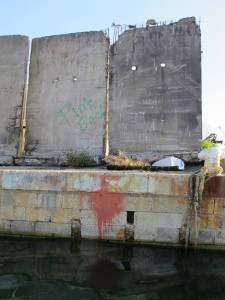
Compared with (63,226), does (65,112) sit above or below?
above

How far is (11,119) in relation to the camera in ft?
29.8

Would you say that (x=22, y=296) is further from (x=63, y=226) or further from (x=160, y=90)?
A: (x=160, y=90)

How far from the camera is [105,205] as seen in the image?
4.66m

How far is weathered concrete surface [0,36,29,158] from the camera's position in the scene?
9047 mm

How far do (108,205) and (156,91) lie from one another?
4731 millimetres

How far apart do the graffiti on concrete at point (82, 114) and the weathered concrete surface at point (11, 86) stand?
1624 millimetres

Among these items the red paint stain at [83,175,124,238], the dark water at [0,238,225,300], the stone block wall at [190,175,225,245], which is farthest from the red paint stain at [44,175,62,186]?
the stone block wall at [190,175,225,245]

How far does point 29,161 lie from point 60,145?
1.13 meters

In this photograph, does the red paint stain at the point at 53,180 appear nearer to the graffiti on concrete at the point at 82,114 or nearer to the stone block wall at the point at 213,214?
the stone block wall at the point at 213,214

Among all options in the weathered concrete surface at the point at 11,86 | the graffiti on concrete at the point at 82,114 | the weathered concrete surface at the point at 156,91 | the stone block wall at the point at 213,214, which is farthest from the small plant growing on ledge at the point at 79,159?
the stone block wall at the point at 213,214

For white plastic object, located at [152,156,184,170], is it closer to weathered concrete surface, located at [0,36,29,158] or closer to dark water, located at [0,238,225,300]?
dark water, located at [0,238,225,300]

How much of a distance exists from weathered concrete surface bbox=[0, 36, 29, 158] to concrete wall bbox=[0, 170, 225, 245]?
4.38 m

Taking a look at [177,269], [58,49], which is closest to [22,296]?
[177,269]

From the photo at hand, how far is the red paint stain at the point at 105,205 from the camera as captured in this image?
4.62 meters
